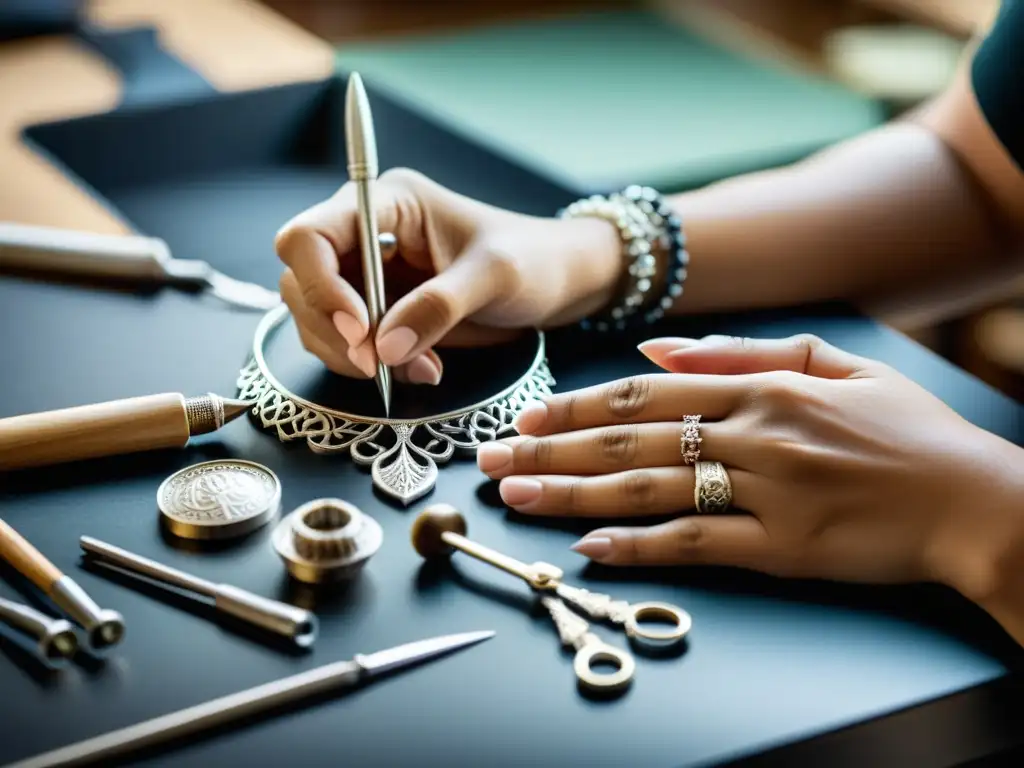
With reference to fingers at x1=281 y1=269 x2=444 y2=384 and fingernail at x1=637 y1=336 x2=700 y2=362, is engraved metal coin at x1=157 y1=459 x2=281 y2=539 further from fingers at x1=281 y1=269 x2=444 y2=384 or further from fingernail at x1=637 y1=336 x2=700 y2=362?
→ fingernail at x1=637 y1=336 x2=700 y2=362

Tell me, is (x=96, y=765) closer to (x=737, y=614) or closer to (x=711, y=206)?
(x=737, y=614)

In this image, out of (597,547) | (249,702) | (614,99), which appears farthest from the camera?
(614,99)

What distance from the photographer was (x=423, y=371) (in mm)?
815

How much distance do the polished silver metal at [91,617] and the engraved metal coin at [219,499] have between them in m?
0.08

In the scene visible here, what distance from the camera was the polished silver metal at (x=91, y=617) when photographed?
0.59 metres

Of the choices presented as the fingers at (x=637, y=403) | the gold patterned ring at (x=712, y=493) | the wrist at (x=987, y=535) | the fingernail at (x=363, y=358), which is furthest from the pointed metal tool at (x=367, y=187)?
the wrist at (x=987, y=535)

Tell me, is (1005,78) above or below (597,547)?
above

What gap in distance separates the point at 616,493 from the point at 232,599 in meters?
0.23

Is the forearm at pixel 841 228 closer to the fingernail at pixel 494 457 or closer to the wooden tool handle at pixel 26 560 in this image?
the fingernail at pixel 494 457

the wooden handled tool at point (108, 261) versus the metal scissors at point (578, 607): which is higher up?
the metal scissors at point (578, 607)

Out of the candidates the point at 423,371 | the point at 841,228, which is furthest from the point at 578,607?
the point at 841,228

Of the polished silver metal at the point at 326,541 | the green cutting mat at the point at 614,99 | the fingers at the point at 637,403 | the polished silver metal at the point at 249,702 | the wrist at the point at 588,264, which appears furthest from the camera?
the green cutting mat at the point at 614,99

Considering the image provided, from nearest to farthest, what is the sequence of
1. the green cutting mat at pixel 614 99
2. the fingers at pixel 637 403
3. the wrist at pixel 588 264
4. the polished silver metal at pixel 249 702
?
the polished silver metal at pixel 249 702 < the fingers at pixel 637 403 < the wrist at pixel 588 264 < the green cutting mat at pixel 614 99

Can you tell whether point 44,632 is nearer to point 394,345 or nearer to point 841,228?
point 394,345
